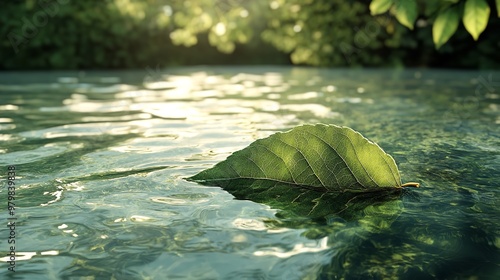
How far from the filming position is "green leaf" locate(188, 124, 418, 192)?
1.55 meters

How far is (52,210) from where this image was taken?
142 cm

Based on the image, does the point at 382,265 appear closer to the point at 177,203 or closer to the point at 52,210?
the point at 177,203

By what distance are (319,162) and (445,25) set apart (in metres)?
0.97

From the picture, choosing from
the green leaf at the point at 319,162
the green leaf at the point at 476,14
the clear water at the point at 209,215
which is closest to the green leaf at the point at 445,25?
the green leaf at the point at 476,14

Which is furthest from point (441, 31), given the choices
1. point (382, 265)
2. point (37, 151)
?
point (37, 151)

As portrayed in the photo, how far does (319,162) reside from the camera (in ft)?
5.19

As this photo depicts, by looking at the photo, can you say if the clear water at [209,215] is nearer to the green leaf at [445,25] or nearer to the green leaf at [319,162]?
the green leaf at [319,162]

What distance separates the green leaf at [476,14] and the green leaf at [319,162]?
82 cm

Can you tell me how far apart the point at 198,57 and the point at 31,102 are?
9.93 metres

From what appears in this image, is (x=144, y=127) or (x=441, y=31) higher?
(x=441, y=31)

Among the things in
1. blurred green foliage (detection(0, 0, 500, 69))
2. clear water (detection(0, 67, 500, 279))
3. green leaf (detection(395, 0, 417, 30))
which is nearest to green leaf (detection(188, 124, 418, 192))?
clear water (detection(0, 67, 500, 279))

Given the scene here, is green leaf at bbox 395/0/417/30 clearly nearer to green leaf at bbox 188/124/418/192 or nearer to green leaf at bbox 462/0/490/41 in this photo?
green leaf at bbox 462/0/490/41

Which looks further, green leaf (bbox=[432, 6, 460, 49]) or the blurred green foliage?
the blurred green foliage

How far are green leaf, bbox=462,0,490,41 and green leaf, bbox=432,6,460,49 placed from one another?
0.08 metres
